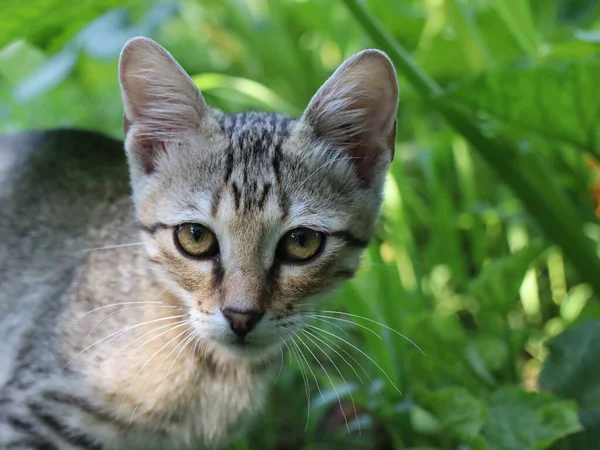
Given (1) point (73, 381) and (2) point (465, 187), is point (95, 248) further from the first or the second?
(2) point (465, 187)

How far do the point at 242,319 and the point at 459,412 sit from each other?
587mm

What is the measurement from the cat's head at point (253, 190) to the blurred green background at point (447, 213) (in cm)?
20

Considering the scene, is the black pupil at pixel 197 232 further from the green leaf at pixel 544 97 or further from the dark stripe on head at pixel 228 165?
the green leaf at pixel 544 97

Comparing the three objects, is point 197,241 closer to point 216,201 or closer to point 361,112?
point 216,201

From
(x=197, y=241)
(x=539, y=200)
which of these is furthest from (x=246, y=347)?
(x=539, y=200)

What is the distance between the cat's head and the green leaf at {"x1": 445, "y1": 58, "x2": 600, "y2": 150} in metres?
0.32

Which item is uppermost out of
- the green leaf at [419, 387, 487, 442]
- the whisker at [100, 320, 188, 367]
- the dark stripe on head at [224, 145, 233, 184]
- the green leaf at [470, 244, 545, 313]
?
the dark stripe on head at [224, 145, 233, 184]

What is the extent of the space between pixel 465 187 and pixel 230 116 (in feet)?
3.46

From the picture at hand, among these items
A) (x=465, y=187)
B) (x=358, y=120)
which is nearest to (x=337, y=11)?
(x=465, y=187)

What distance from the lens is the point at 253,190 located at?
128 cm

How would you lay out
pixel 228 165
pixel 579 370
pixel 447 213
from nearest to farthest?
1. pixel 228 165
2. pixel 579 370
3. pixel 447 213

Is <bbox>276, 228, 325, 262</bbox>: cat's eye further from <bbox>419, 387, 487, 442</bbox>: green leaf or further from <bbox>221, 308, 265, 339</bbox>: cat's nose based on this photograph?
<bbox>419, 387, 487, 442</bbox>: green leaf

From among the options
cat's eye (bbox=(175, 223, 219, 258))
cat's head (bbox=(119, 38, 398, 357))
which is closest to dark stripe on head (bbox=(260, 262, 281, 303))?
cat's head (bbox=(119, 38, 398, 357))

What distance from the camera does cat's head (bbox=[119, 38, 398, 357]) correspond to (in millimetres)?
1233
